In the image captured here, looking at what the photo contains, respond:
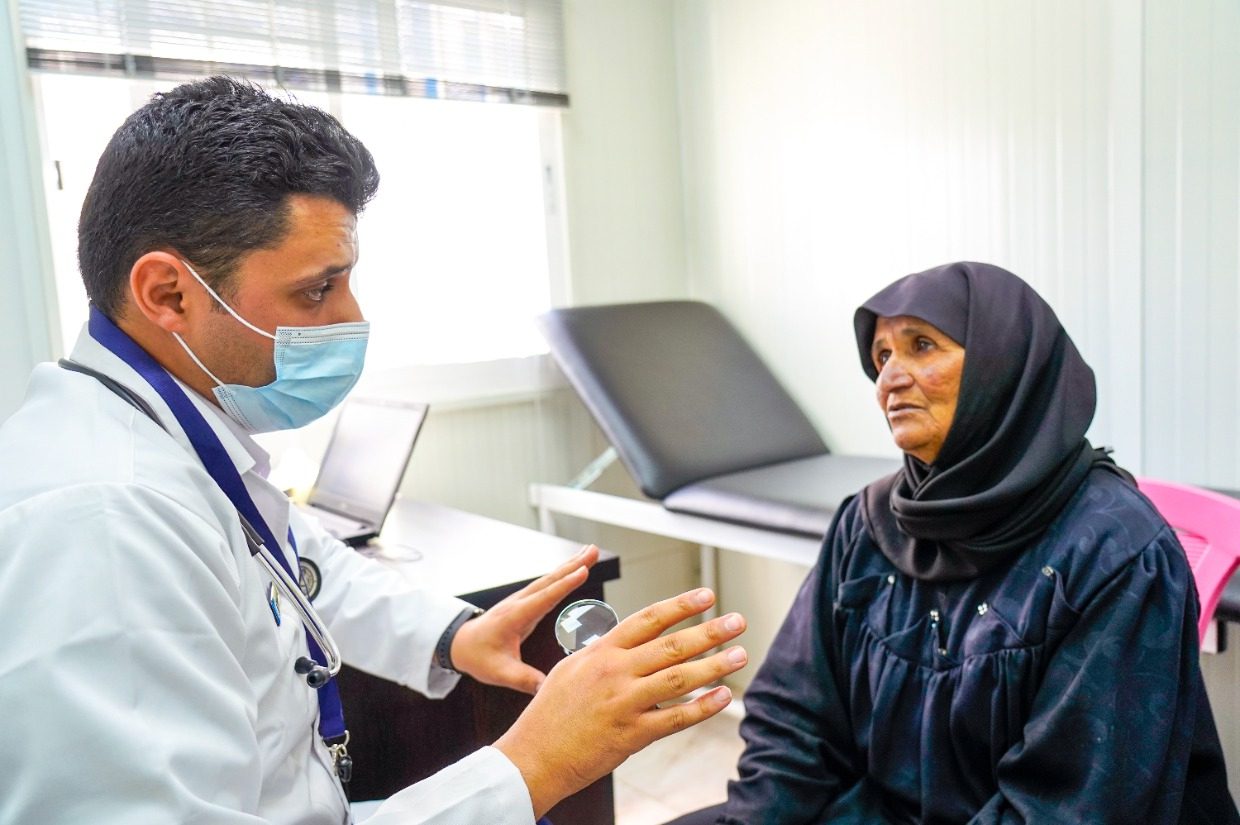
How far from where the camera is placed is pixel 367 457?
2.27 metres

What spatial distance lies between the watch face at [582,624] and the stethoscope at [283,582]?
263 mm

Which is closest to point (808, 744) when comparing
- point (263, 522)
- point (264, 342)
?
point (263, 522)

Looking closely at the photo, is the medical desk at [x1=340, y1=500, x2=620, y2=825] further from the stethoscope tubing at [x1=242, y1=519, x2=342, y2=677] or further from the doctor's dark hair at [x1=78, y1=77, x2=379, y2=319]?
the doctor's dark hair at [x1=78, y1=77, x2=379, y2=319]

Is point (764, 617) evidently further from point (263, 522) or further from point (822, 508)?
→ point (263, 522)

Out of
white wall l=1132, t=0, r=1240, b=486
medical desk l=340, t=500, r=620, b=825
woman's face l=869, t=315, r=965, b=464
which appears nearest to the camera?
woman's face l=869, t=315, r=965, b=464

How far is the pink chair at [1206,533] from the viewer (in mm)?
1440

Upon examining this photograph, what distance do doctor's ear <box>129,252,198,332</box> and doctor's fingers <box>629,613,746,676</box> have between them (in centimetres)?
58

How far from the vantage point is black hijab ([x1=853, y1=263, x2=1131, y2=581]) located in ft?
4.17

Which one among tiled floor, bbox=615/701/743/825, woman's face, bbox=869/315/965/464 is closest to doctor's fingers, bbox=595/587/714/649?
woman's face, bbox=869/315/965/464

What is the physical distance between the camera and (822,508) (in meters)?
2.24

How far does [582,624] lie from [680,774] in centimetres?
182

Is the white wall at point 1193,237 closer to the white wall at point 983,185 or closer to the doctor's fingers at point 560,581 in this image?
the white wall at point 983,185

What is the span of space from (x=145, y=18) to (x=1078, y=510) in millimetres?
2381

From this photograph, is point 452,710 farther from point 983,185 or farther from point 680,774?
point 983,185
